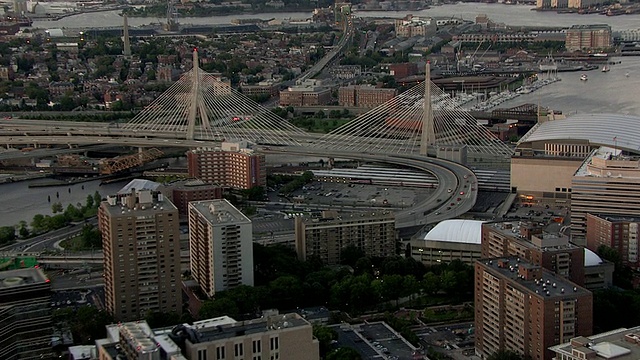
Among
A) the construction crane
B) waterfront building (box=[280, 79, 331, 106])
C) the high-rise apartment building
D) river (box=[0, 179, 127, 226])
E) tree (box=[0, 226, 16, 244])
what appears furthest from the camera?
waterfront building (box=[280, 79, 331, 106])

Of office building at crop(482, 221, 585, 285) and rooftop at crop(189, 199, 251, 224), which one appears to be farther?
rooftop at crop(189, 199, 251, 224)

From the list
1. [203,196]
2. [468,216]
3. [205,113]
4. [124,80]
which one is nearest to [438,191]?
[468,216]

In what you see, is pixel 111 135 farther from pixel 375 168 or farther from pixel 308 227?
pixel 308 227

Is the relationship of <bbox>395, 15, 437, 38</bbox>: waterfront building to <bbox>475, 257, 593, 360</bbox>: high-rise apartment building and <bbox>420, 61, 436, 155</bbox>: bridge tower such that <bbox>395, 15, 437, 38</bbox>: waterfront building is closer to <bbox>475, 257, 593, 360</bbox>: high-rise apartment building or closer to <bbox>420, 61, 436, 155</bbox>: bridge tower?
<bbox>420, 61, 436, 155</bbox>: bridge tower

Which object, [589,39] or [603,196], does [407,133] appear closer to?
[603,196]

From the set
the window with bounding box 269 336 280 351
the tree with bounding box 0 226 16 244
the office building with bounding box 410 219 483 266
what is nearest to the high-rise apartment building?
the office building with bounding box 410 219 483 266

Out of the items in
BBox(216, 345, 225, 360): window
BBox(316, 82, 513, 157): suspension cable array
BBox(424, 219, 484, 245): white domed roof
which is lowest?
BBox(216, 345, 225, 360): window

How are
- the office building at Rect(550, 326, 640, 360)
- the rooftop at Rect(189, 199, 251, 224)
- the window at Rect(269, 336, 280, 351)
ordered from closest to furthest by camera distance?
the window at Rect(269, 336, 280, 351), the office building at Rect(550, 326, 640, 360), the rooftop at Rect(189, 199, 251, 224)

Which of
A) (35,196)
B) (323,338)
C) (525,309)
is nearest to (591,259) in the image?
(525,309)
